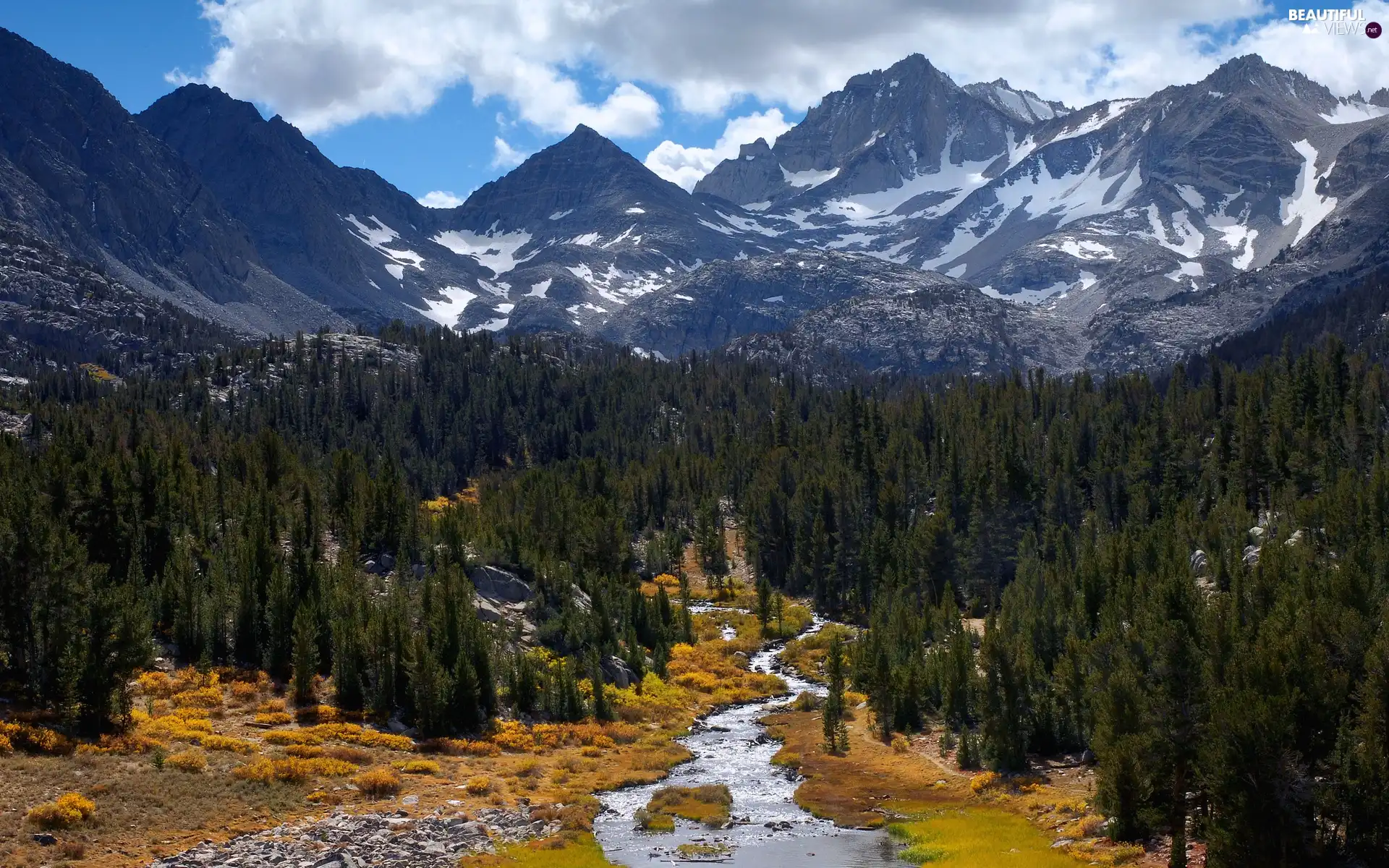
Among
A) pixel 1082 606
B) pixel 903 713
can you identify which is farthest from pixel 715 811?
pixel 1082 606

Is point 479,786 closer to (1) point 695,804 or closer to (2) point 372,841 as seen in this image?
(2) point 372,841

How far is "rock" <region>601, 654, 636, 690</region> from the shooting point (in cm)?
9969

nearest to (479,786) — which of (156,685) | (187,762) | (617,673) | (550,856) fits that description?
(550,856)

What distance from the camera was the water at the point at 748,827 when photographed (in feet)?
188

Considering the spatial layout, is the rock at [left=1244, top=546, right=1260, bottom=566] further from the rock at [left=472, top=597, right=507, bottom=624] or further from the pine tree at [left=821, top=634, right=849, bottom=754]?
the rock at [left=472, top=597, right=507, bottom=624]

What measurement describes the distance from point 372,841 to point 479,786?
11.8 metres

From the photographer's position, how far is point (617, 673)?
331ft

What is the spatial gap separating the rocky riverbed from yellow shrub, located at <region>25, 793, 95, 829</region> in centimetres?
499

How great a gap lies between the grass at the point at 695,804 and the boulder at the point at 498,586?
140 feet

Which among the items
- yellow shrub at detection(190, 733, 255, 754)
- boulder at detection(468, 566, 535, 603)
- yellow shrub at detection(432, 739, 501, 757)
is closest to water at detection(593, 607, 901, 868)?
yellow shrub at detection(432, 739, 501, 757)

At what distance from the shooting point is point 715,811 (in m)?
65.9

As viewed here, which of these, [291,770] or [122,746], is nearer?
[122,746]

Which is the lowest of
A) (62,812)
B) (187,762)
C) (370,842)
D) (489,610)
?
(370,842)

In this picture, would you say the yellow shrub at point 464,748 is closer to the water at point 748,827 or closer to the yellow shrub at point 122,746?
the water at point 748,827
